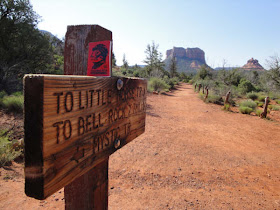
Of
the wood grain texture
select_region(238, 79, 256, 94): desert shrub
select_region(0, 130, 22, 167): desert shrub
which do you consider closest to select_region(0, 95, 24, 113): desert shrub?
select_region(0, 130, 22, 167): desert shrub

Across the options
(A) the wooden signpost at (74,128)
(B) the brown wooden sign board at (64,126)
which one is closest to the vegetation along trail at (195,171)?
(A) the wooden signpost at (74,128)

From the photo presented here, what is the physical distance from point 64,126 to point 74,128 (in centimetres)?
6

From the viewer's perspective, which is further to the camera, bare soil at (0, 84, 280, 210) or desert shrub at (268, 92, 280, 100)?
desert shrub at (268, 92, 280, 100)

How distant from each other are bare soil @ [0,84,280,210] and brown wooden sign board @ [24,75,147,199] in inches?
84.1

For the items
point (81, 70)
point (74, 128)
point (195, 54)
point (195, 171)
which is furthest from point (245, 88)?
point (195, 54)

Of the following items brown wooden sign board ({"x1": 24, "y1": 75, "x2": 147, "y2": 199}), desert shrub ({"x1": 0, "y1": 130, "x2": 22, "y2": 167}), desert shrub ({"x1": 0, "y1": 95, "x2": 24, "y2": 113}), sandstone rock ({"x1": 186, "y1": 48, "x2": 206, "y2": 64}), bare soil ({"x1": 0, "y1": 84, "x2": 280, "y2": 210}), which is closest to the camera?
brown wooden sign board ({"x1": 24, "y1": 75, "x2": 147, "y2": 199})

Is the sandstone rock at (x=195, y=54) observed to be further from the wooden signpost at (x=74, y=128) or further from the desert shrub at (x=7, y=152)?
the wooden signpost at (x=74, y=128)

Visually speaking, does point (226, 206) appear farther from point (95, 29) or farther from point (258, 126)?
point (258, 126)

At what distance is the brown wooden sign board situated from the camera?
56 cm

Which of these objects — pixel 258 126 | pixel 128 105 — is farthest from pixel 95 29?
pixel 258 126

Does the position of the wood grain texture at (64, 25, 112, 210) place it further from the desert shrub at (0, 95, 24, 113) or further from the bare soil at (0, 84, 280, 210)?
the desert shrub at (0, 95, 24, 113)

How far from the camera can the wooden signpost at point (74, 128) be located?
1.86 ft

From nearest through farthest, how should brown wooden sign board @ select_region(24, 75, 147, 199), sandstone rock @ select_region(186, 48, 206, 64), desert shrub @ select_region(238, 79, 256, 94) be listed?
brown wooden sign board @ select_region(24, 75, 147, 199)
desert shrub @ select_region(238, 79, 256, 94)
sandstone rock @ select_region(186, 48, 206, 64)

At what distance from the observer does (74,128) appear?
70 centimetres
